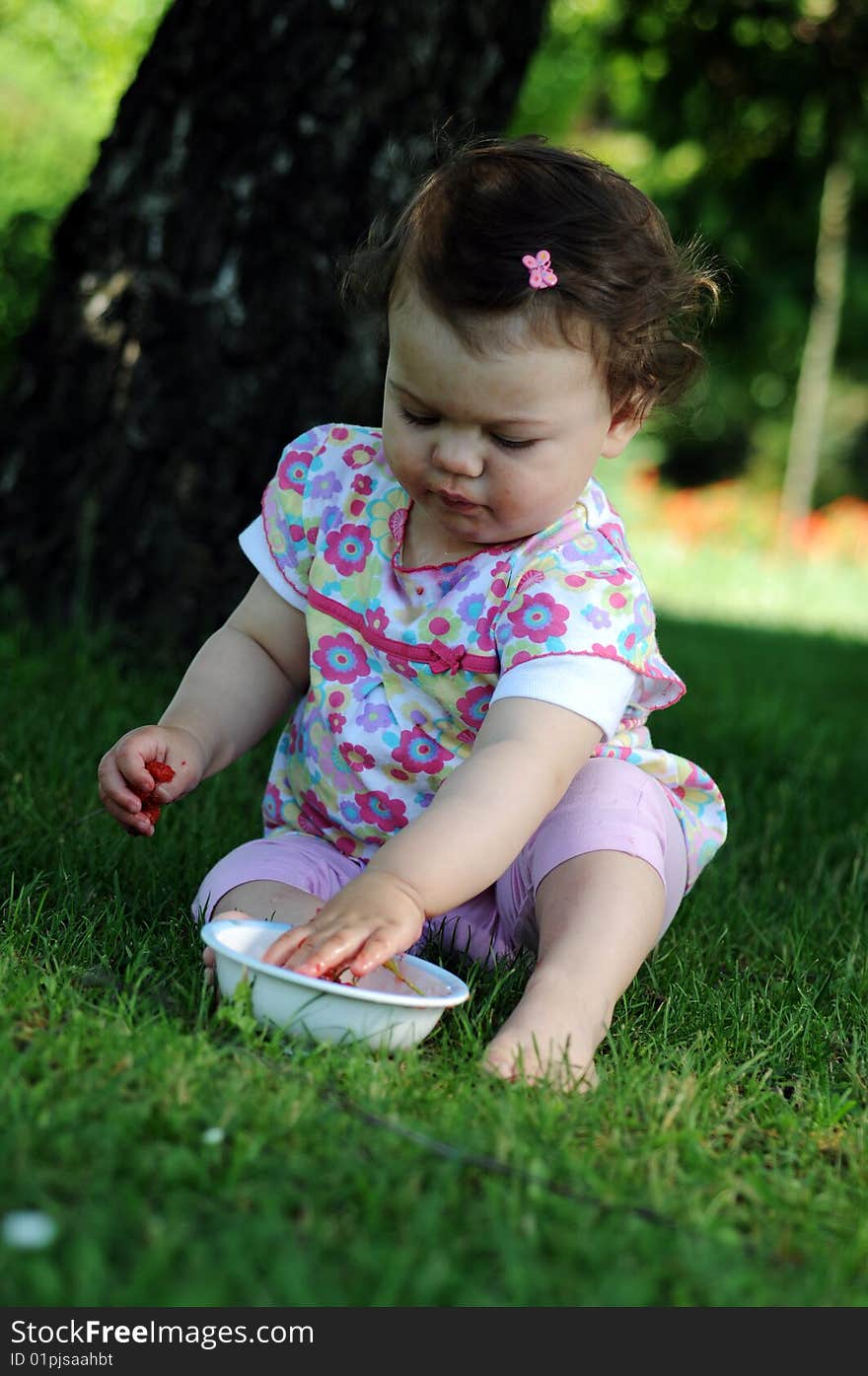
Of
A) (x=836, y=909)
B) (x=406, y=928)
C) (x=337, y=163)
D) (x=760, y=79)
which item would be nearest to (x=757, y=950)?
(x=836, y=909)

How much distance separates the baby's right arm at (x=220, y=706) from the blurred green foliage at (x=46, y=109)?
194 centimetres

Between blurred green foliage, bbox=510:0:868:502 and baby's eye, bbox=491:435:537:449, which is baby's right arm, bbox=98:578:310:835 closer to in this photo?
baby's eye, bbox=491:435:537:449

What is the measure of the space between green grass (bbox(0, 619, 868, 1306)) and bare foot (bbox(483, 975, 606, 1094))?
32 mm

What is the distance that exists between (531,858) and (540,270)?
30.2 inches

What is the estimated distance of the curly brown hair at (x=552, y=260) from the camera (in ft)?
6.07

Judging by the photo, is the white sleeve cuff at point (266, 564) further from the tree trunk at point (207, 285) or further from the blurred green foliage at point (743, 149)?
the tree trunk at point (207, 285)

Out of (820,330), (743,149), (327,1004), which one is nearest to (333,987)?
(327,1004)

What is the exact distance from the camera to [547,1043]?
5.59 ft

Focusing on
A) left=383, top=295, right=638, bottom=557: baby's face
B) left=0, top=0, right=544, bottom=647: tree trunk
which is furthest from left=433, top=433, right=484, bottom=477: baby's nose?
left=0, top=0, right=544, bottom=647: tree trunk

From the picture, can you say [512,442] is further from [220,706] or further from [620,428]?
[220,706]

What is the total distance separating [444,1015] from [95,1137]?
24.5 inches

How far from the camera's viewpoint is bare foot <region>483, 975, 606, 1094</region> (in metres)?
1.64

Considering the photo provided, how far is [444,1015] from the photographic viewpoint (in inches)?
73.7

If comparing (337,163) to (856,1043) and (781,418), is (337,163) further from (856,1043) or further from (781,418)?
(781,418)
